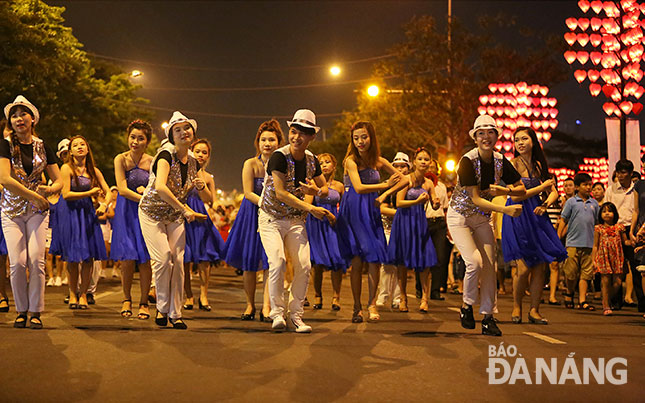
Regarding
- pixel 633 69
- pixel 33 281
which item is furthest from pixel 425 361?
pixel 633 69

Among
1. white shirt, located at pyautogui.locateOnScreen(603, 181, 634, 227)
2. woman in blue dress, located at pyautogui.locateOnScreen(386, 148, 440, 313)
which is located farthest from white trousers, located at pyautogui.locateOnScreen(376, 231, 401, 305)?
white shirt, located at pyautogui.locateOnScreen(603, 181, 634, 227)

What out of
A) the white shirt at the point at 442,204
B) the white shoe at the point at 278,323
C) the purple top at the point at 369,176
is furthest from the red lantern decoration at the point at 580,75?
the white shoe at the point at 278,323

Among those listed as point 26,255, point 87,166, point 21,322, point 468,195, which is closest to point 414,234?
point 468,195

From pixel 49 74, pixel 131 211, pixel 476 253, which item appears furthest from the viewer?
pixel 49 74

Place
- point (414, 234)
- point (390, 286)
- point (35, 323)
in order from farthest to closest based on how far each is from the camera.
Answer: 1. point (390, 286)
2. point (414, 234)
3. point (35, 323)

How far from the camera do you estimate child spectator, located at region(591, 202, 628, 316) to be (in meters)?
11.9

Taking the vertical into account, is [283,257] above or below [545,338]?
above

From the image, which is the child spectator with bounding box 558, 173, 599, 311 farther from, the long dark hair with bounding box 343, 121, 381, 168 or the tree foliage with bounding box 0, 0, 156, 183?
the tree foliage with bounding box 0, 0, 156, 183

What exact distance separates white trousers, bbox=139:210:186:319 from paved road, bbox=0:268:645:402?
305 millimetres

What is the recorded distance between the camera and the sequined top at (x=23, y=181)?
26.7 feet

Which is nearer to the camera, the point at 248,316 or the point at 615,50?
the point at 248,316

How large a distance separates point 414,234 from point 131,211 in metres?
3.69

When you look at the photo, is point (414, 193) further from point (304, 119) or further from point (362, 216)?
point (304, 119)

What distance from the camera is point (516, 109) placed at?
121 feet
